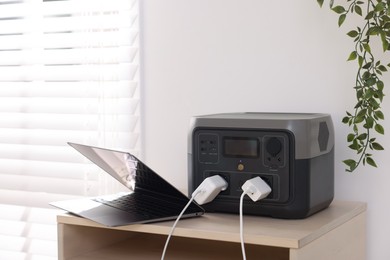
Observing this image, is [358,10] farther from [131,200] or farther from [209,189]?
[131,200]

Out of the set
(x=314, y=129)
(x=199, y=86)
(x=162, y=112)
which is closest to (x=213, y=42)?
(x=199, y=86)

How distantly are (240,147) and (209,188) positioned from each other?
11 centimetres

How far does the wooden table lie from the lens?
1276 millimetres

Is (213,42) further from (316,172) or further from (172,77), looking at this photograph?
(316,172)

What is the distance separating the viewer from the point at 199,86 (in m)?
1.84

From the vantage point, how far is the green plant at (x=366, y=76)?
1.51 m

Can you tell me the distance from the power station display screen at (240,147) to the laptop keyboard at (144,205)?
167 mm

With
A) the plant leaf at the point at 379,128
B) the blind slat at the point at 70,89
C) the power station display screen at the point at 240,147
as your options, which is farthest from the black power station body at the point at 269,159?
the blind slat at the point at 70,89

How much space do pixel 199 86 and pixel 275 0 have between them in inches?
12.2

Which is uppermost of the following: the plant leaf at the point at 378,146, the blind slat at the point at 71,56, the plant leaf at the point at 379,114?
the blind slat at the point at 71,56

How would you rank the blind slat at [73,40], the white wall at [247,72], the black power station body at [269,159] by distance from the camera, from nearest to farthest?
the black power station body at [269,159]
the white wall at [247,72]
the blind slat at [73,40]

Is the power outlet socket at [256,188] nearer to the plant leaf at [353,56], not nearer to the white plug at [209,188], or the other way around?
the white plug at [209,188]

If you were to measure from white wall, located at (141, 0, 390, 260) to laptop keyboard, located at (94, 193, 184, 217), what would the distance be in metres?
0.30

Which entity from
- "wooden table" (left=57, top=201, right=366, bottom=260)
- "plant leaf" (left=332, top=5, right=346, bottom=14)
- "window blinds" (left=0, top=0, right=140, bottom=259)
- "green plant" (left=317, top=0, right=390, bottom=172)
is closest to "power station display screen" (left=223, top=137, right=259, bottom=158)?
"wooden table" (left=57, top=201, right=366, bottom=260)
